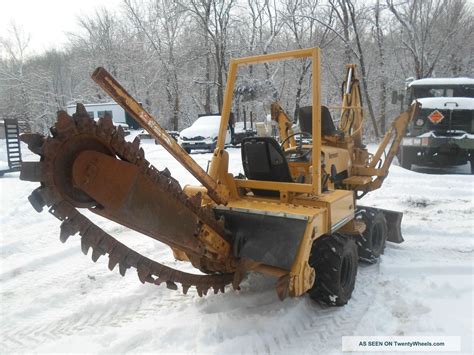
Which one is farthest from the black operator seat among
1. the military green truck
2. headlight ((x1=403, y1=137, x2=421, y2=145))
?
headlight ((x1=403, y1=137, x2=421, y2=145))

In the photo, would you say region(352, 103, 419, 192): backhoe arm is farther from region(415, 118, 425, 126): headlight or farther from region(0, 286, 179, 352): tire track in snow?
region(415, 118, 425, 126): headlight

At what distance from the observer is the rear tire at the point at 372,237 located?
4621mm

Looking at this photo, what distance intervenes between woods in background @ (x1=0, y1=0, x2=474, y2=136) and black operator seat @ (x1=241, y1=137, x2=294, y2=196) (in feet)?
51.7

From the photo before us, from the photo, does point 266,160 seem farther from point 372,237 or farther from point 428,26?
point 428,26

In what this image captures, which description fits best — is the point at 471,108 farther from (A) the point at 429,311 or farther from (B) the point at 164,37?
(B) the point at 164,37

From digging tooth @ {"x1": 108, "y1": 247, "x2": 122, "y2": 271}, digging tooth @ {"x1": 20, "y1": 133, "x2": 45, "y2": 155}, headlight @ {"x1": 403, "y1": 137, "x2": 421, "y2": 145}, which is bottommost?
digging tooth @ {"x1": 108, "y1": 247, "x2": 122, "y2": 271}

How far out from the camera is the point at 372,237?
486 cm

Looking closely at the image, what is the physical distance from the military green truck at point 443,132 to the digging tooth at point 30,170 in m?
10.8

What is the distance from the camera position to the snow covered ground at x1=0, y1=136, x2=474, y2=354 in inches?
124

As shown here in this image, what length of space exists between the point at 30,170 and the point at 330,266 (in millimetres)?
2448

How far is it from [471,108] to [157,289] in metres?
10.7

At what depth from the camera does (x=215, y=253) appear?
3268mm

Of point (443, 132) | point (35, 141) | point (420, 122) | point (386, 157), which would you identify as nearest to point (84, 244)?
point (35, 141)

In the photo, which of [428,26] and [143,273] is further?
[428,26]
